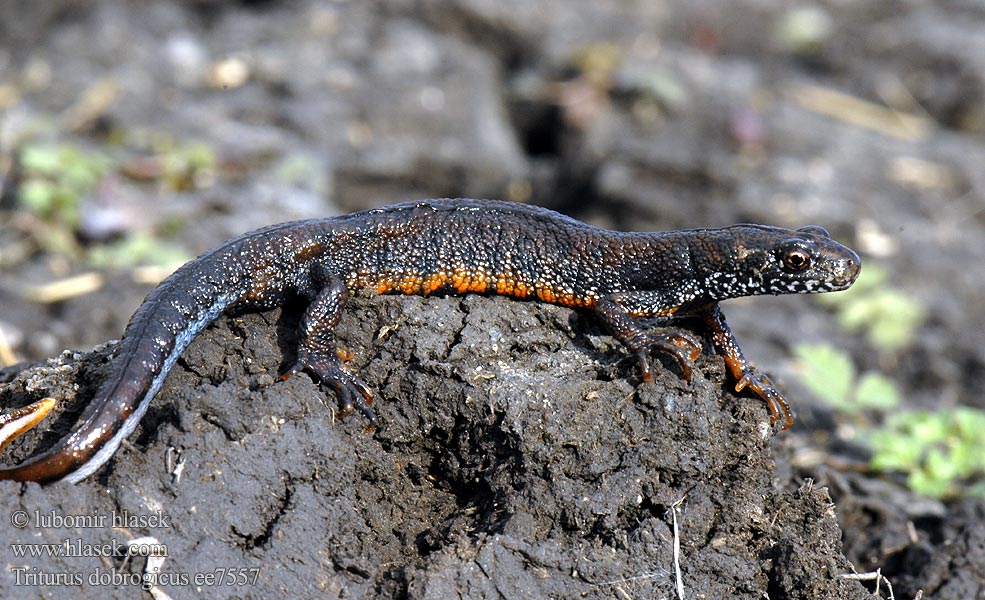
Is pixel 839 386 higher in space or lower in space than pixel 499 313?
higher

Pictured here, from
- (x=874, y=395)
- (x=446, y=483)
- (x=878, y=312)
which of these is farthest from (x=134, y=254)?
(x=878, y=312)

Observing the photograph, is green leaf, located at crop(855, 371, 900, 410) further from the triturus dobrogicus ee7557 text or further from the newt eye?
the newt eye

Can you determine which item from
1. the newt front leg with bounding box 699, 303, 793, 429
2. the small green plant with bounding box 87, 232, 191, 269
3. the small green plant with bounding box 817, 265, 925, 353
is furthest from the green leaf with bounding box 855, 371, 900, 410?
the small green plant with bounding box 87, 232, 191, 269

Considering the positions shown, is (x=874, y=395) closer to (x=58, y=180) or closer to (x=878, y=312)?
(x=878, y=312)

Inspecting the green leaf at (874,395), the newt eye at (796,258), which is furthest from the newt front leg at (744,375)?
the green leaf at (874,395)

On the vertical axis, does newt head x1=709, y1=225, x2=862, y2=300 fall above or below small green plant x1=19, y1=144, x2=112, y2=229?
below

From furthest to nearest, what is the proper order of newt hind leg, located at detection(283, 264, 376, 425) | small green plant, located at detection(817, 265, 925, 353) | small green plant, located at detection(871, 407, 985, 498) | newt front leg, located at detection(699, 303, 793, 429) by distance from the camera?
small green plant, located at detection(817, 265, 925, 353), small green plant, located at detection(871, 407, 985, 498), newt front leg, located at detection(699, 303, 793, 429), newt hind leg, located at detection(283, 264, 376, 425)
